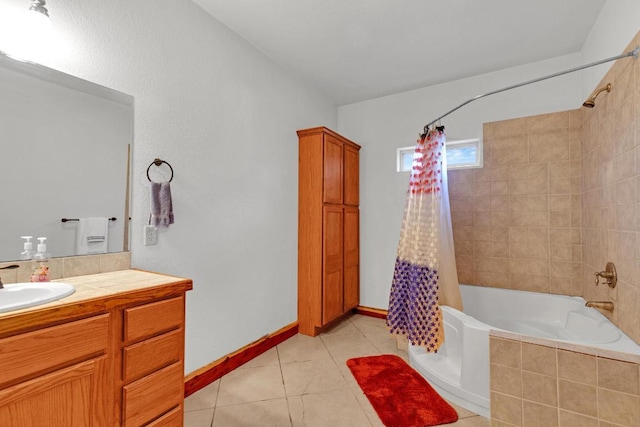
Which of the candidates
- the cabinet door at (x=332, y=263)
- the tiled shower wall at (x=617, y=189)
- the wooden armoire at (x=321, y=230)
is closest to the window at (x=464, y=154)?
the tiled shower wall at (x=617, y=189)

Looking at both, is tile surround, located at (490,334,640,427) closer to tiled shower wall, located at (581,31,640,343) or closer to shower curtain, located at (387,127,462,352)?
tiled shower wall, located at (581,31,640,343)

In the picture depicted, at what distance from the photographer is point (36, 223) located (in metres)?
1.38

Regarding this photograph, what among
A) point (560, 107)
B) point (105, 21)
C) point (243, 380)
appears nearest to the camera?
point (105, 21)

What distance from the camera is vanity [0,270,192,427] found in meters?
0.91

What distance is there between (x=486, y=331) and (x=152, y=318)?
1.81 meters

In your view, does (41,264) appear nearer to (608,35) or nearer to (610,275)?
(610,275)

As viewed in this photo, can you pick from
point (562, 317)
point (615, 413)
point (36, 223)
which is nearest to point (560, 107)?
point (562, 317)

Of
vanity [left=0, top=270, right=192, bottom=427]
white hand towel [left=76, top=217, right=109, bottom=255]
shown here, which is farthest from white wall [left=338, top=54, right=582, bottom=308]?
white hand towel [left=76, top=217, right=109, bottom=255]

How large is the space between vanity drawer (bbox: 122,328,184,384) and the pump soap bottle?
20.9 inches

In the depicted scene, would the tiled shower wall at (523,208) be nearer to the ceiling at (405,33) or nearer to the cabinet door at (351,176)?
the ceiling at (405,33)

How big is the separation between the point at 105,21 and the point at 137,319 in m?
1.55

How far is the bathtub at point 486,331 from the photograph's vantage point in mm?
1827

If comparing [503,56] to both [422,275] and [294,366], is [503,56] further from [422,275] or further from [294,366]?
[294,366]

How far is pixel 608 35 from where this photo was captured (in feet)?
6.75
